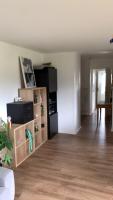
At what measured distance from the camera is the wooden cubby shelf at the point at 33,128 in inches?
138

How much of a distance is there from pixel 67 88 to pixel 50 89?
614 mm

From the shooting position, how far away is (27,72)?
14.1ft

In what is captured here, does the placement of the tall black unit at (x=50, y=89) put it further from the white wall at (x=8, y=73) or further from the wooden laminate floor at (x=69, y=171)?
the white wall at (x=8, y=73)

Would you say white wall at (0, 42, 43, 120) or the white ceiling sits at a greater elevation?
the white ceiling

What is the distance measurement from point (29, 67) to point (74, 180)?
104 inches

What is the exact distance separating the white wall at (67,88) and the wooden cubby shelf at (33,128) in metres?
0.72

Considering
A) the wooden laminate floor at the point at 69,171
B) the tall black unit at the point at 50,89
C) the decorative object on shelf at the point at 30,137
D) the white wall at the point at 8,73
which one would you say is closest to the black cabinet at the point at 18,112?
the white wall at the point at 8,73

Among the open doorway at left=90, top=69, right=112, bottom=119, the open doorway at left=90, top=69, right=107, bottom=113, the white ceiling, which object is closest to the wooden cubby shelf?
the white ceiling

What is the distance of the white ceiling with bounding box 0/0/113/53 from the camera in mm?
1762

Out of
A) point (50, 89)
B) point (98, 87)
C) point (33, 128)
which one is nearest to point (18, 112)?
point (33, 128)

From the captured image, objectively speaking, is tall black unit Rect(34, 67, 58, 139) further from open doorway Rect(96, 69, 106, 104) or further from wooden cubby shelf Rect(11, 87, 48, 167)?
open doorway Rect(96, 69, 106, 104)

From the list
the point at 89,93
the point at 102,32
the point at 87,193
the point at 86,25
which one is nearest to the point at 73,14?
the point at 86,25

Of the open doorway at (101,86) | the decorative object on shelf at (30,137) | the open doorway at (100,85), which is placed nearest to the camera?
the decorative object on shelf at (30,137)

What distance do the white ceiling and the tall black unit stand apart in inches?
61.5
